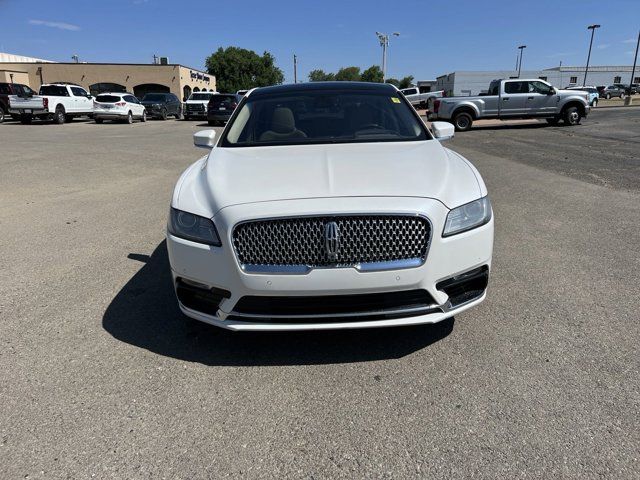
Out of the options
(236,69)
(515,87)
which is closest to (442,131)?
(515,87)

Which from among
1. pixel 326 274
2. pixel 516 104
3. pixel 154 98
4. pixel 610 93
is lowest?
pixel 326 274

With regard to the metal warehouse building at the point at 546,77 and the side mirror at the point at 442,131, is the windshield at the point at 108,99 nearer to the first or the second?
the side mirror at the point at 442,131

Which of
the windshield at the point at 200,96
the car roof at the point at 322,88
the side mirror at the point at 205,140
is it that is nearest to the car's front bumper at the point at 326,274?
the side mirror at the point at 205,140

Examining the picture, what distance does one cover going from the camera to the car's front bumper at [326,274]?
265cm

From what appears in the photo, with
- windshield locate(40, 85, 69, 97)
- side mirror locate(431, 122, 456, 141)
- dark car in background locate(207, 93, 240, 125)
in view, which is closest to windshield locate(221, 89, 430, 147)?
side mirror locate(431, 122, 456, 141)

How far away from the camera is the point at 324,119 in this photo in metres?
4.28

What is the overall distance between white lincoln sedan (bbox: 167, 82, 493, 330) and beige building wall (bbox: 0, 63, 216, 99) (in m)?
56.7

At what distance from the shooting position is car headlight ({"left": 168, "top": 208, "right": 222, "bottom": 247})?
2773 millimetres

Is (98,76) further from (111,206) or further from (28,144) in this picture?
(111,206)

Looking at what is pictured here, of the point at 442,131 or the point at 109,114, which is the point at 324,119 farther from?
the point at 109,114

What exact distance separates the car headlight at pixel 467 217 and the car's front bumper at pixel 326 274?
4cm

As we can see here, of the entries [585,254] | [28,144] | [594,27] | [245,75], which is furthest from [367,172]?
[245,75]

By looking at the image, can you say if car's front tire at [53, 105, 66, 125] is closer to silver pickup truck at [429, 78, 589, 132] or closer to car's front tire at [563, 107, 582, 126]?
silver pickup truck at [429, 78, 589, 132]

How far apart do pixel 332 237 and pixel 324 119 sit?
195cm
